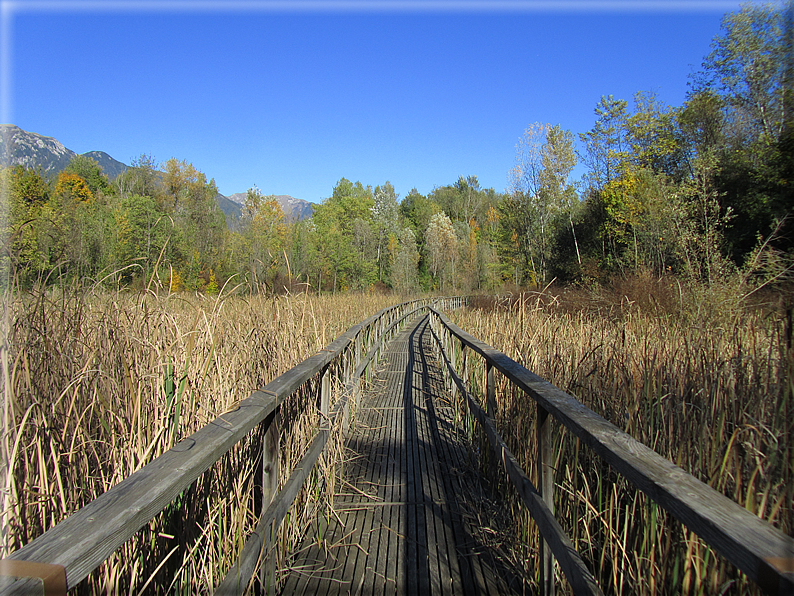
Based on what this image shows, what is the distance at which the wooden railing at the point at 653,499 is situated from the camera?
67cm

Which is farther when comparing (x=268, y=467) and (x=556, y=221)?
(x=556, y=221)

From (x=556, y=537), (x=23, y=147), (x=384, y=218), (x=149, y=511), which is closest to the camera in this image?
(x=149, y=511)

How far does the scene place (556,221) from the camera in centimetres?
2511

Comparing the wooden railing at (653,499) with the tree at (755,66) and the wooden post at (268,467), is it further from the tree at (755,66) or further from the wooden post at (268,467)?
the tree at (755,66)

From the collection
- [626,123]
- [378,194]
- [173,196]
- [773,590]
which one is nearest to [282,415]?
[773,590]

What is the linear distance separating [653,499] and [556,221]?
1013 inches

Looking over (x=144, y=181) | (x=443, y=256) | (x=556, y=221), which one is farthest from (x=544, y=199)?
(x=144, y=181)

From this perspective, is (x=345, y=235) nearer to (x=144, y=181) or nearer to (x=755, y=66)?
(x=144, y=181)

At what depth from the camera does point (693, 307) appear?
209 inches

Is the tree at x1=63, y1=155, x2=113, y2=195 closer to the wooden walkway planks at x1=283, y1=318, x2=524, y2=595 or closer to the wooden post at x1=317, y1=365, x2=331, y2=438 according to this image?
the wooden walkway planks at x1=283, y1=318, x2=524, y2=595

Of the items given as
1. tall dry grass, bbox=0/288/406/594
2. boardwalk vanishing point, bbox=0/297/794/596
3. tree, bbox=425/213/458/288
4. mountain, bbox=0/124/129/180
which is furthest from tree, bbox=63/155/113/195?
tall dry grass, bbox=0/288/406/594

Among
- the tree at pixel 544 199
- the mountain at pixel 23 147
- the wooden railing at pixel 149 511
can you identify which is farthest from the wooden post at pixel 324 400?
the tree at pixel 544 199

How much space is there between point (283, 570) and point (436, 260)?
4144cm

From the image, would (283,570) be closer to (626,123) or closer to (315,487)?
(315,487)
